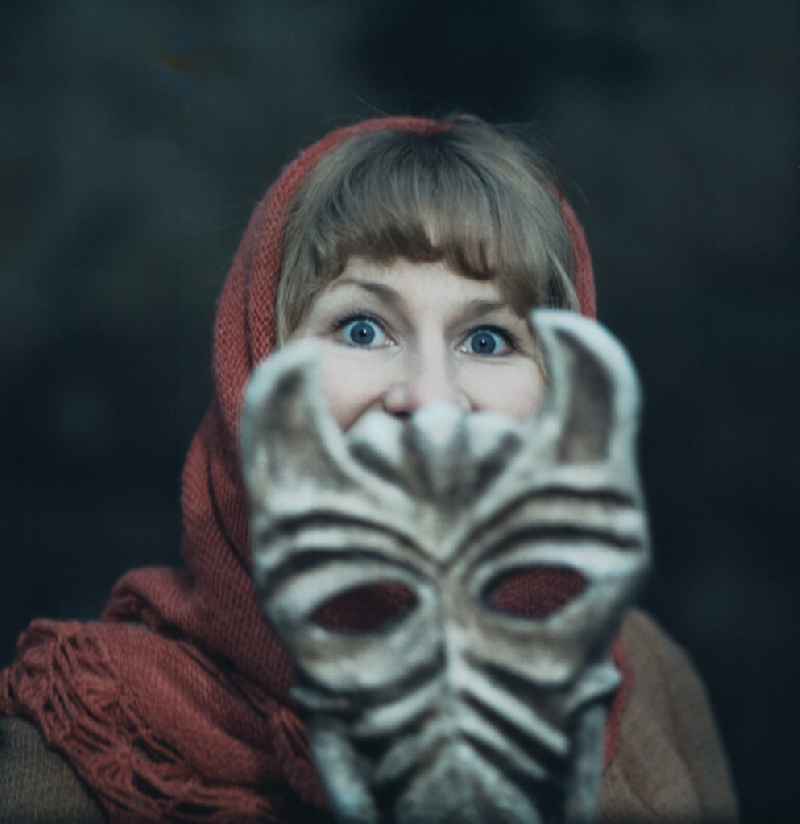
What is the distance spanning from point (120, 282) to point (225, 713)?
1.04m

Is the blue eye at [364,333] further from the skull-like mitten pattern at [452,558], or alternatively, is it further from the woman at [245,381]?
the skull-like mitten pattern at [452,558]

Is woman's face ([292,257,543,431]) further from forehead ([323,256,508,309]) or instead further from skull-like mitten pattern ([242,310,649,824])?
skull-like mitten pattern ([242,310,649,824])

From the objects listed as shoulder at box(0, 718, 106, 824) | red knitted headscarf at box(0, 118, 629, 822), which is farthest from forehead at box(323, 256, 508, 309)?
shoulder at box(0, 718, 106, 824)

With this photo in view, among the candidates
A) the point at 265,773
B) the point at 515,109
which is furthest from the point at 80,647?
the point at 515,109

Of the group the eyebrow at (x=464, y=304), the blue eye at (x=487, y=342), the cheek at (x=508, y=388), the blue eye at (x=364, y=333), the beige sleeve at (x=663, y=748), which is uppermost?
the eyebrow at (x=464, y=304)

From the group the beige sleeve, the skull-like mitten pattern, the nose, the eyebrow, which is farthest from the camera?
the beige sleeve

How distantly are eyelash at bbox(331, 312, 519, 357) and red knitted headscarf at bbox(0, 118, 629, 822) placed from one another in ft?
0.30

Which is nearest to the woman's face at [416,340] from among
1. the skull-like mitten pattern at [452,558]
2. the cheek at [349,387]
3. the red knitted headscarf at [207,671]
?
the cheek at [349,387]

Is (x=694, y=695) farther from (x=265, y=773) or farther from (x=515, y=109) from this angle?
(x=515, y=109)

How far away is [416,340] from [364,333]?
7 cm

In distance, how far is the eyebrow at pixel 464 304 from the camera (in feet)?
3.93

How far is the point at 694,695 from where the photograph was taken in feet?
5.80

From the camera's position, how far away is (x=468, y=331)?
48.2 inches

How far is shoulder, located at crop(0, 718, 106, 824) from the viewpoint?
1235 mm
